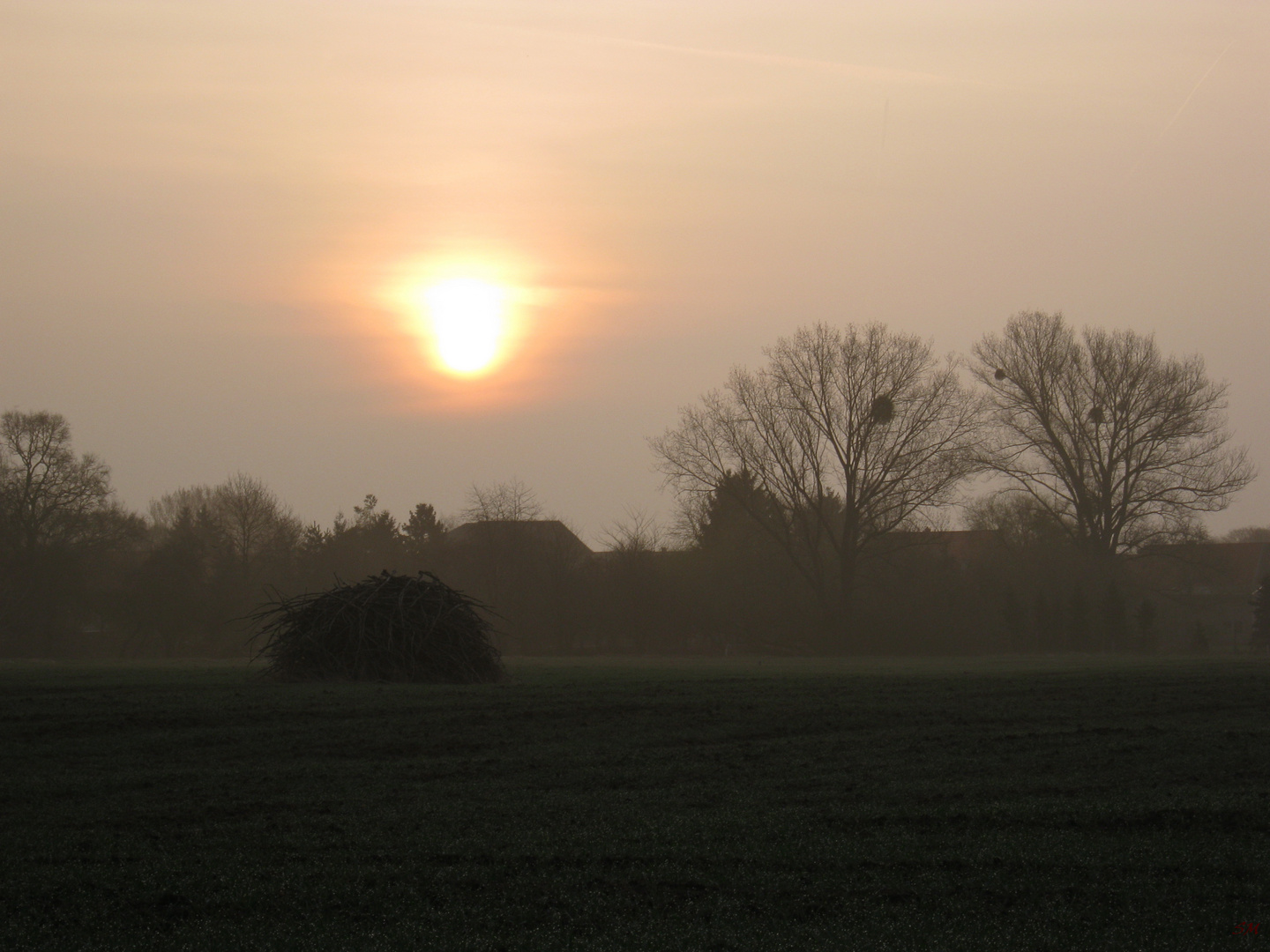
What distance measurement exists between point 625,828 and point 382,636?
1393cm

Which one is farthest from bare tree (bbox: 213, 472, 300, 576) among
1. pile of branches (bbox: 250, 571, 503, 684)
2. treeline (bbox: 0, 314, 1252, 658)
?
pile of branches (bbox: 250, 571, 503, 684)

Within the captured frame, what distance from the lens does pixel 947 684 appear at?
1989 cm

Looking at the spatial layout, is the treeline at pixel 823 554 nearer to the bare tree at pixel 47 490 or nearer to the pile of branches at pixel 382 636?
the bare tree at pixel 47 490

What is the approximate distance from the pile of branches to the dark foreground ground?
591 centimetres

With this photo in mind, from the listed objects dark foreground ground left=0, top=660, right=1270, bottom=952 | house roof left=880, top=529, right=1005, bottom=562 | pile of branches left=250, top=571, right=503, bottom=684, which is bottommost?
dark foreground ground left=0, top=660, right=1270, bottom=952

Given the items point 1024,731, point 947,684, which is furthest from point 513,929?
point 947,684

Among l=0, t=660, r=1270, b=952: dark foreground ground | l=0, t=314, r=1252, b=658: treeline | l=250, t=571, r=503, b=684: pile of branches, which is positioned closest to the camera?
l=0, t=660, r=1270, b=952: dark foreground ground

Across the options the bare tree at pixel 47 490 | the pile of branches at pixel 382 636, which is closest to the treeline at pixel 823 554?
the bare tree at pixel 47 490

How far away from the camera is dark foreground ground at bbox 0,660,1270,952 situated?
5.67 m

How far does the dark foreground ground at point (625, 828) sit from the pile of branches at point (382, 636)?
5.91 m

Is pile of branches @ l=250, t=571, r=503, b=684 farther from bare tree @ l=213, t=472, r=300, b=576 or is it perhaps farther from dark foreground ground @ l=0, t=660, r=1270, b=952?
bare tree @ l=213, t=472, r=300, b=576

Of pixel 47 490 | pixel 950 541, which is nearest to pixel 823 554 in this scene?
pixel 950 541

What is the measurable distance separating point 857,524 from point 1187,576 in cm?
1654

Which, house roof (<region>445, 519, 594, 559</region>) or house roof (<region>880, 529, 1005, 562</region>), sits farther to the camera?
house roof (<region>445, 519, 594, 559</region>)
